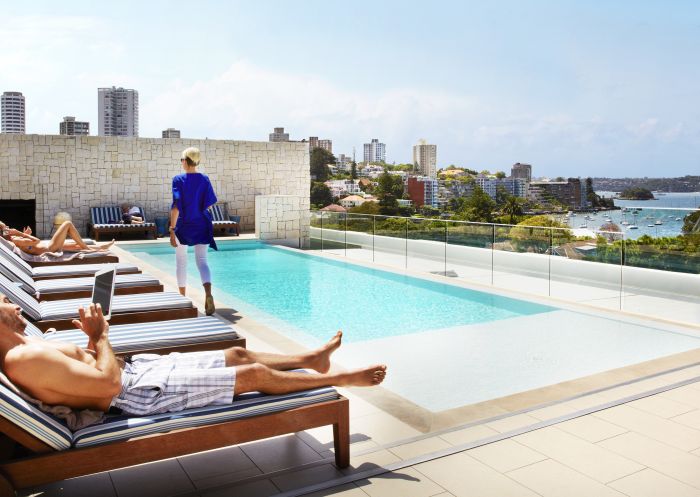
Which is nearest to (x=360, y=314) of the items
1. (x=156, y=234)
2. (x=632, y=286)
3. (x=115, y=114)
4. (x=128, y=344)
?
(x=632, y=286)

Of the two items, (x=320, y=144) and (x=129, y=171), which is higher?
(x=320, y=144)

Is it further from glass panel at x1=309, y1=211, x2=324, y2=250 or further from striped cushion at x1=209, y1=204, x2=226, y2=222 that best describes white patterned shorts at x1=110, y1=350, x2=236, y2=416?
striped cushion at x1=209, y1=204, x2=226, y2=222

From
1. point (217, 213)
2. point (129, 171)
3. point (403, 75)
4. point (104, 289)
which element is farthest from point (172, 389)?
point (403, 75)

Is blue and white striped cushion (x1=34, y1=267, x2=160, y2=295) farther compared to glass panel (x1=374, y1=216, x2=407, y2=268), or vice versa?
glass panel (x1=374, y1=216, x2=407, y2=268)

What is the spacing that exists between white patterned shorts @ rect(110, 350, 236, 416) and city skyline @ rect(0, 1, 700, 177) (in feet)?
46.1

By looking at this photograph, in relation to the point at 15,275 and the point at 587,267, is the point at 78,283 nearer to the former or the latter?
the point at 15,275

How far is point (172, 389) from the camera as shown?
2789 mm

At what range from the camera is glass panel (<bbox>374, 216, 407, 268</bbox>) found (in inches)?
421

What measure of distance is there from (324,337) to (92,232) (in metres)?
10.2

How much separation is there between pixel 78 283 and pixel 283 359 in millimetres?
3467

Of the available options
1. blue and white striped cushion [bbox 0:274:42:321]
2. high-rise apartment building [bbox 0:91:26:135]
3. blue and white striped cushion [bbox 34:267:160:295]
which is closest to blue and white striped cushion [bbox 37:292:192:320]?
blue and white striped cushion [bbox 0:274:42:321]

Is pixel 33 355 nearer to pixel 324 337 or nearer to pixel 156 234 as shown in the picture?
pixel 324 337

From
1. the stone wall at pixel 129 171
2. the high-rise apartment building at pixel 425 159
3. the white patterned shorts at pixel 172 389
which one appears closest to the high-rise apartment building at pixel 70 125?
the stone wall at pixel 129 171

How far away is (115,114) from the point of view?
195 feet
